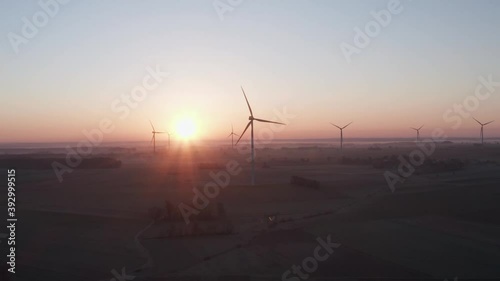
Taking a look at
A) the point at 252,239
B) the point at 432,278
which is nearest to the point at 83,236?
the point at 252,239

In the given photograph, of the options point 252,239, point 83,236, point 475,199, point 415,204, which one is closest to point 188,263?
point 252,239

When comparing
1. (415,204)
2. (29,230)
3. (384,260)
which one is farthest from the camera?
(415,204)

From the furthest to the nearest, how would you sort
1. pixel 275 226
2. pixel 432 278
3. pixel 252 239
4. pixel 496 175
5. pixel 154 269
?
pixel 496 175 → pixel 275 226 → pixel 252 239 → pixel 154 269 → pixel 432 278

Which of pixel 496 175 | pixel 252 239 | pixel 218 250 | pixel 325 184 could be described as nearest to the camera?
pixel 218 250

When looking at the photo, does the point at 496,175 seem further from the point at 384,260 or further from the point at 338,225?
the point at 384,260

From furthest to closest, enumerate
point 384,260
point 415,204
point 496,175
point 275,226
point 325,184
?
point 496,175 < point 325,184 < point 415,204 < point 275,226 < point 384,260

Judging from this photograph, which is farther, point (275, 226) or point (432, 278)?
point (275, 226)

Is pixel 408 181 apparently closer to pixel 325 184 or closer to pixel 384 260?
pixel 325 184

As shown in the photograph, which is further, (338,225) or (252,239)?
(338,225)
